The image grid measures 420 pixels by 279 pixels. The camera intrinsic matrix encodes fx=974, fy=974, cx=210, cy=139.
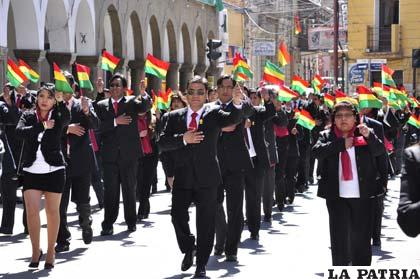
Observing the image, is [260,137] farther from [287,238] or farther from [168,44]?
[168,44]

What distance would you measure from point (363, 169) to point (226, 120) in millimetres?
1451

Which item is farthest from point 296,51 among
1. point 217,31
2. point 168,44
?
point 168,44

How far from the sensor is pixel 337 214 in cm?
791

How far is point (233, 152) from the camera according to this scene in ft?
32.2

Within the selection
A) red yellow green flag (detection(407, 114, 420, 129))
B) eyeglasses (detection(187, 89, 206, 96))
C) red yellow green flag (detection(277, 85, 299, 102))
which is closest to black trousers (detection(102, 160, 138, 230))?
red yellow green flag (detection(277, 85, 299, 102))

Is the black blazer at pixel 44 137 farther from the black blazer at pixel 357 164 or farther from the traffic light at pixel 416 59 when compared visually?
the traffic light at pixel 416 59

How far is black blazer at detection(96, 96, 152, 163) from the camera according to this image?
456 inches

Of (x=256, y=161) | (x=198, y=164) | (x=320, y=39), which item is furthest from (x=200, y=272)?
(x=320, y=39)

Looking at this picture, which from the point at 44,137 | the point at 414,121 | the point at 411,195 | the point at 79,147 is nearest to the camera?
the point at 411,195

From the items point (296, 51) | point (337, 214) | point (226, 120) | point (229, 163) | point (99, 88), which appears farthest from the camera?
point (296, 51)

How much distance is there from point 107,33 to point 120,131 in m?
21.2

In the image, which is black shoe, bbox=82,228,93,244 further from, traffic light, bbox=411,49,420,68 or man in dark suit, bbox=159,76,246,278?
traffic light, bbox=411,49,420,68

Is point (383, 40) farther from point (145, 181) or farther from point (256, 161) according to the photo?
point (256, 161)

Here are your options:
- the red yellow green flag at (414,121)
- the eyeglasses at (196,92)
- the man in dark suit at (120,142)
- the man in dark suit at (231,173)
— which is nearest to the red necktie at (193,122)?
the eyeglasses at (196,92)
